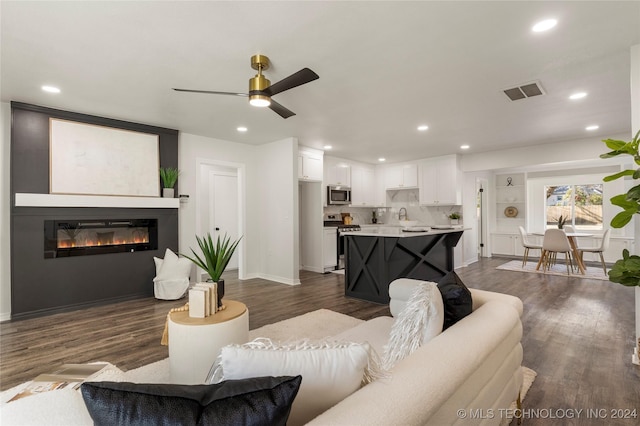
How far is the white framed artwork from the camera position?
152 inches

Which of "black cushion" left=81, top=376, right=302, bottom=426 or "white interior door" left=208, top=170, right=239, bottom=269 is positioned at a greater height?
"white interior door" left=208, top=170, right=239, bottom=269

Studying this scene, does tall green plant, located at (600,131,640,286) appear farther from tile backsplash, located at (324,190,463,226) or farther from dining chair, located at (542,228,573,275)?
tile backsplash, located at (324,190,463,226)

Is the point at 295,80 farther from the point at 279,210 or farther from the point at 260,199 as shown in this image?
the point at 260,199

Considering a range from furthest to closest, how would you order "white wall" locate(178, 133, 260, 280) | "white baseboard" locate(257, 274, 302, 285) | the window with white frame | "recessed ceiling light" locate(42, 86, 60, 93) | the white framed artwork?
the window with white frame
"white baseboard" locate(257, 274, 302, 285)
"white wall" locate(178, 133, 260, 280)
the white framed artwork
"recessed ceiling light" locate(42, 86, 60, 93)

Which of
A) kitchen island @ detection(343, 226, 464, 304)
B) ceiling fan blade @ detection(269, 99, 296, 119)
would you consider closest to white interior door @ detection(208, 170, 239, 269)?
kitchen island @ detection(343, 226, 464, 304)

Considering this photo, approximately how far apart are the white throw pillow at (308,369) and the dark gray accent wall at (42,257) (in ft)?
13.6

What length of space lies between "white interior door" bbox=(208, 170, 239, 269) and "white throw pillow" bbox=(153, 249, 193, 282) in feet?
5.08

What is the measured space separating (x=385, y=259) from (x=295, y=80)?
102 inches

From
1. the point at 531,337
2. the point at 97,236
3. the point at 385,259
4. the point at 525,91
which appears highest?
the point at 525,91

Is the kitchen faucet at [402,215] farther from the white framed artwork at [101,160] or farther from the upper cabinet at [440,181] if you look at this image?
the white framed artwork at [101,160]

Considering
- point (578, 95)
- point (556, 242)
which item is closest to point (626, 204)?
point (578, 95)

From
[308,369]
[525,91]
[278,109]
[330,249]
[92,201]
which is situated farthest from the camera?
[330,249]

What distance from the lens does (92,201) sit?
404cm

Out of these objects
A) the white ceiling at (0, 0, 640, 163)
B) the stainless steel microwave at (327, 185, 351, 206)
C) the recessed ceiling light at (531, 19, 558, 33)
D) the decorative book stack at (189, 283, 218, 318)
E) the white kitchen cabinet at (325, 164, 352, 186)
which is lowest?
the decorative book stack at (189, 283, 218, 318)
